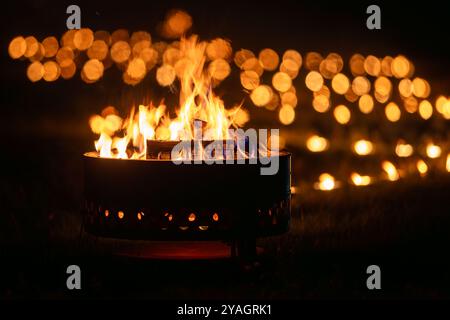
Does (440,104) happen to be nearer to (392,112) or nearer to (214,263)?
(392,112)

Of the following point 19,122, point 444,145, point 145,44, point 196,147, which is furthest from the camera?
point 145,44

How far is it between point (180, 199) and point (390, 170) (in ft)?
19.5

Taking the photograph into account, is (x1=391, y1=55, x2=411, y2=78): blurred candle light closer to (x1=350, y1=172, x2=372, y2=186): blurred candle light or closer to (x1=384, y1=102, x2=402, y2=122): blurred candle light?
(x1=384, y1=102, x2=402, y2=122): blurred candle light

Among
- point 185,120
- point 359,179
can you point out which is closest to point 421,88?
point 359,179

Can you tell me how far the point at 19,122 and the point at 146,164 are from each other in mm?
8200

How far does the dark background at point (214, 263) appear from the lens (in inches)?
256

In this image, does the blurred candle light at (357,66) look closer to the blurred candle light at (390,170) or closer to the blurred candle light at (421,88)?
the blurred candle light at (421,88)

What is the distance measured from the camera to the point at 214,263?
261 inches

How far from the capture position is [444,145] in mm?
12133

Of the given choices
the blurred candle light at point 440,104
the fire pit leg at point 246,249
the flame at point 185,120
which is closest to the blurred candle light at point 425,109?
the blurred candle light at point 440,104

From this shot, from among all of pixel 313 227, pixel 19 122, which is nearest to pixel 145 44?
pixel 19 122
